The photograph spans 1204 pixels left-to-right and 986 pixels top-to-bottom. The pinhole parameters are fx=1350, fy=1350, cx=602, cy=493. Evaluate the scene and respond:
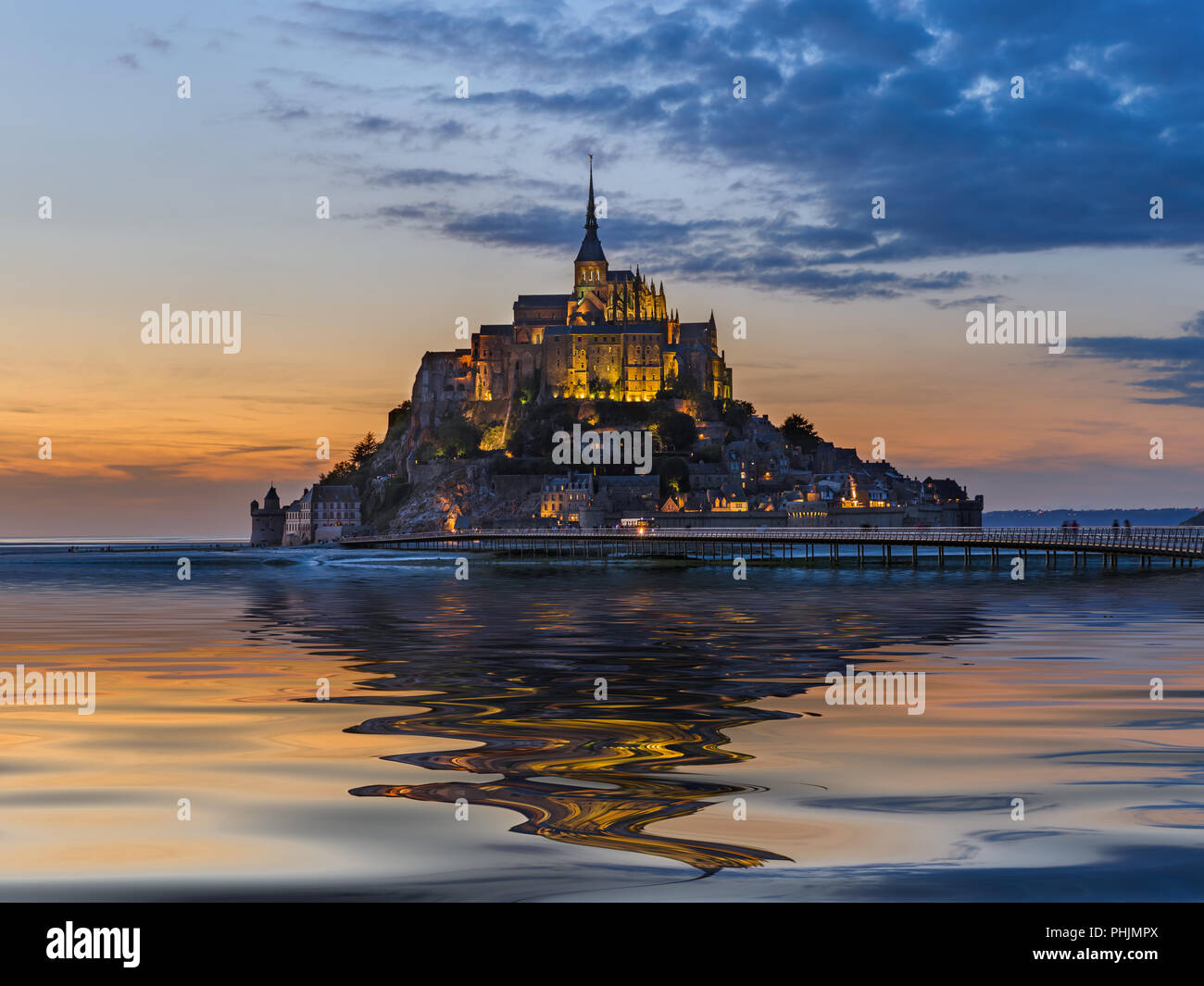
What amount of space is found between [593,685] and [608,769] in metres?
8.77

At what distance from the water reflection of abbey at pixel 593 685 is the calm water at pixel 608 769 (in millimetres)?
86

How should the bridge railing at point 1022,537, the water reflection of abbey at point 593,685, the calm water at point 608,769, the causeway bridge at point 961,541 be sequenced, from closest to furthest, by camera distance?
1. the calm water at point 608,769
2. the water reflection of abbey at point 593,685
3. the bridge railing at point 1022,537
4. the causeway bridge at point 961,541

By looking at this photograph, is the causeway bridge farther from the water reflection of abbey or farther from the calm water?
the calm water

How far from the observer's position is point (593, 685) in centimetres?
2327

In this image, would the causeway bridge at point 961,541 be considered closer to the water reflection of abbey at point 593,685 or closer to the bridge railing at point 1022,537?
the bridge railing at point 1022,537

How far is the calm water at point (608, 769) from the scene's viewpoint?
9984 millimetres

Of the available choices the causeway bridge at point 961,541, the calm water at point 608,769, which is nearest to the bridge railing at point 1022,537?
the causeway bridge at point 961,541

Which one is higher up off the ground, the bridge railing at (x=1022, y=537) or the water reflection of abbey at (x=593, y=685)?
the bridge railing at (x=1022, y=537)

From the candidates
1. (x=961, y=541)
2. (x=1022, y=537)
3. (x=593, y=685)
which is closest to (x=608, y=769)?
(x=593, y=685)

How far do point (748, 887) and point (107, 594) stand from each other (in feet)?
207

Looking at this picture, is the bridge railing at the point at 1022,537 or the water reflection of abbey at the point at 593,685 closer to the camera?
the water reflection of abbey at the point at 593,685

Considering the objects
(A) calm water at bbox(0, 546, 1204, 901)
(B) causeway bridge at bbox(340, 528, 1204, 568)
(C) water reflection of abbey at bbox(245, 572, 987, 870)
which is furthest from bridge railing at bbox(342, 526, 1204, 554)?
(A) calm water at bbox(0, 546, 1204, 901)

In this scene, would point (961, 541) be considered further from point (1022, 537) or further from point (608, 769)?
point (608, 769)
